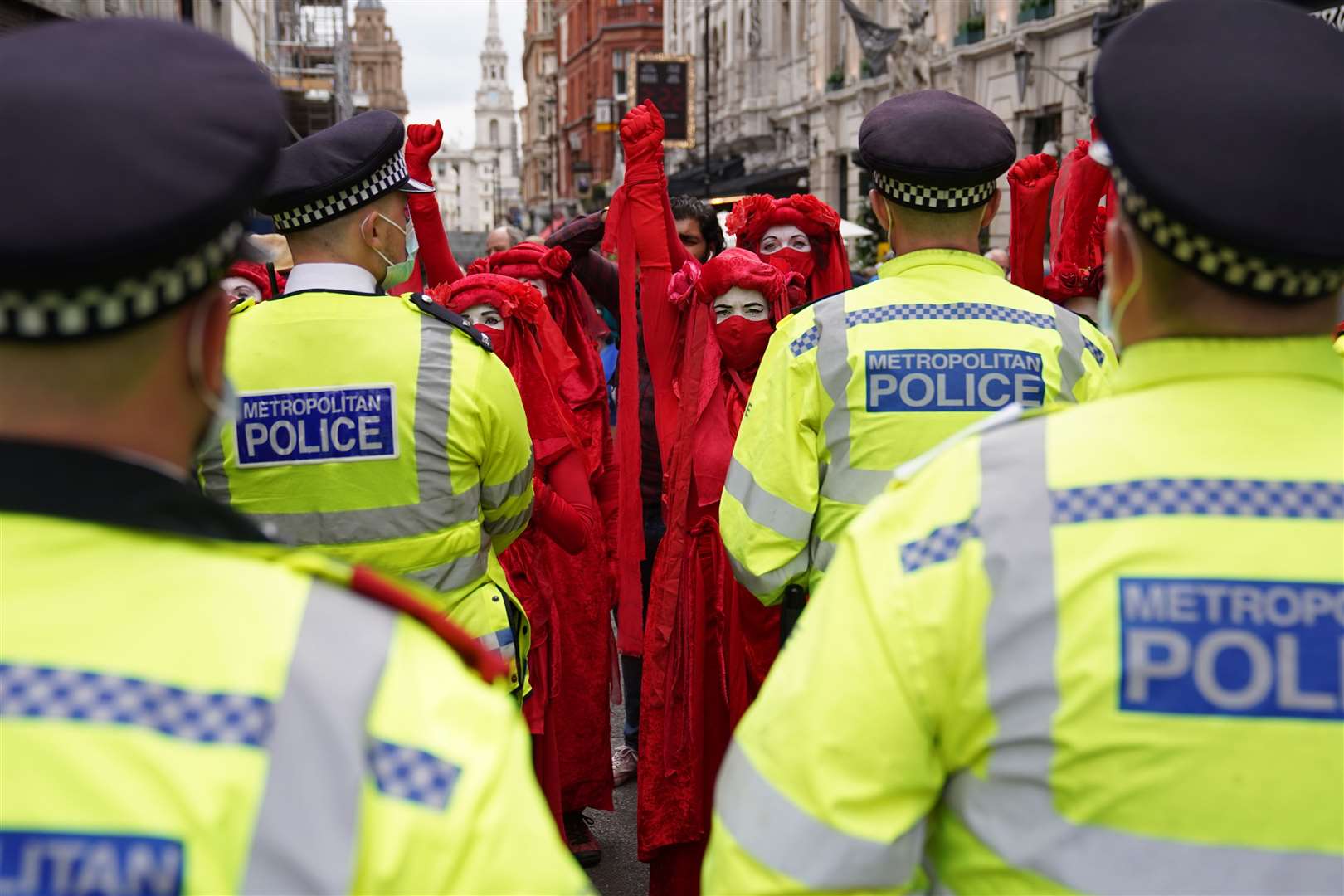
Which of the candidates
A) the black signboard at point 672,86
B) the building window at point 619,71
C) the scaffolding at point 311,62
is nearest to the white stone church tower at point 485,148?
the building window at point 619,71

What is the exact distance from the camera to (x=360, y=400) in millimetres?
3049

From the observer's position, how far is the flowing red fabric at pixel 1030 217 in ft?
16.0

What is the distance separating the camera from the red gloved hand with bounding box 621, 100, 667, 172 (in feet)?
15.7

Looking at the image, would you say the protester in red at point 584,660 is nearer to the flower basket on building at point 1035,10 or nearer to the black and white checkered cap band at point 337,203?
the black and white checkered cap band at point 337,203

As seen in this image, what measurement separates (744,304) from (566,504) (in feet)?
3.10

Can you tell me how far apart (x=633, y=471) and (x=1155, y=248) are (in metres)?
3.87

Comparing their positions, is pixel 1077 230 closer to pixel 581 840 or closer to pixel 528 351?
pixel 528 351

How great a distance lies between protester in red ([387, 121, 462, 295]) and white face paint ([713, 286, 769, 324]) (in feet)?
3.48

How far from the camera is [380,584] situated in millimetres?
1357

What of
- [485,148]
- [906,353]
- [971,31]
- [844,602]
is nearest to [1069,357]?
[906,353]

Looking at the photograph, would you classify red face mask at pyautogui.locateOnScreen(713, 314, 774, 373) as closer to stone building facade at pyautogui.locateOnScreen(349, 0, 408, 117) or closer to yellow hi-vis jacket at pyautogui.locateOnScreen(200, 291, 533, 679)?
yellow hi-vis jacket at pyautogui.locateOnScreen(200, 291, 533, 679)

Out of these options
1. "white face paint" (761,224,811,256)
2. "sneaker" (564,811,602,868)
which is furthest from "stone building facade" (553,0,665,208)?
"sneaker" (564,811,602,868)

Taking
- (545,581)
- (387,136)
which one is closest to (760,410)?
(387,136)

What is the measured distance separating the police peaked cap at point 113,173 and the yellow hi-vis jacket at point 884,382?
2.11m
